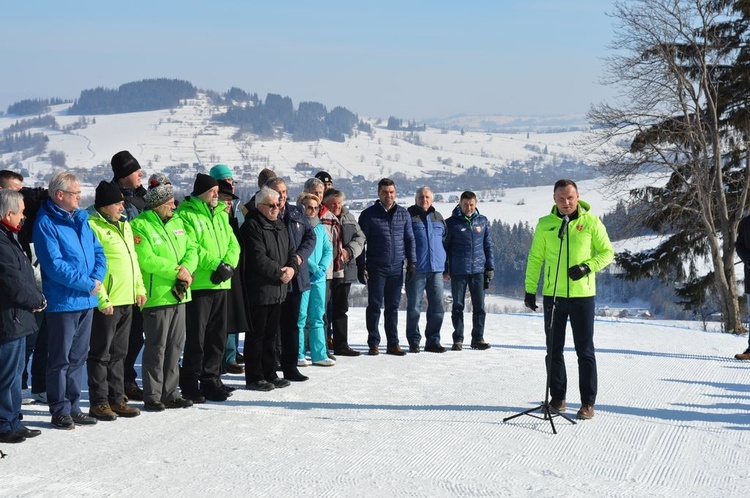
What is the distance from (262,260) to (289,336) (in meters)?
1.05

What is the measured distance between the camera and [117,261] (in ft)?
20.3

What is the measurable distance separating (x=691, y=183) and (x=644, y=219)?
5.06 ft

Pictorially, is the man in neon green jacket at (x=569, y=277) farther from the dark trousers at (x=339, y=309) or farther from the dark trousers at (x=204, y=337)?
the dark trousers at (x=339, y=309)

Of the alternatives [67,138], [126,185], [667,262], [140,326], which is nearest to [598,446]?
[140,326]

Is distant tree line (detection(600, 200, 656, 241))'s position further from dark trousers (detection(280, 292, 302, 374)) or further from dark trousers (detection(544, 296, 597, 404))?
dark trousers (detection(544, 296, 597, 404))

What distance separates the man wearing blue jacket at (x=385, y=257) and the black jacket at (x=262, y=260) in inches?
87.7

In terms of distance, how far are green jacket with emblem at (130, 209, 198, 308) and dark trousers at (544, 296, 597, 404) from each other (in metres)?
A: 3.06

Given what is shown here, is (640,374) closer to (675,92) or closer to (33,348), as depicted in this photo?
(33,348)

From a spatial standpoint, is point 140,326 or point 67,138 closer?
point 140,326

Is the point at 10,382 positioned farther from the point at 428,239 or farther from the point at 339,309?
the point at 428,239

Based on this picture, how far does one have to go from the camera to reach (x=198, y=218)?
693cm

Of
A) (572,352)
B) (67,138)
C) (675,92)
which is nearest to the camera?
(572,352)

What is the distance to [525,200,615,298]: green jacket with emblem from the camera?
643cm

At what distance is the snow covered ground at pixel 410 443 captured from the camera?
479cm
